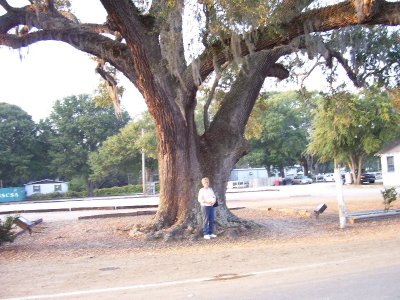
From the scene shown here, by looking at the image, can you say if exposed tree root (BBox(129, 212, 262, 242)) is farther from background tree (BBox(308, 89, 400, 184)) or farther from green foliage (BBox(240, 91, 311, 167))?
green foliage (BBox(240, 91, 311, 167))

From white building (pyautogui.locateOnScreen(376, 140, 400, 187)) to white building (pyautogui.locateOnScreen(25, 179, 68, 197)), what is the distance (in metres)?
36.0

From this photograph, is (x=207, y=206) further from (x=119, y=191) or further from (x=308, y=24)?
(x=119, y=191)

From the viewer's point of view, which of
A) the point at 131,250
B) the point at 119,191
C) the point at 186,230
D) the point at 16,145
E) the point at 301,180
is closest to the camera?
the point at 131,250

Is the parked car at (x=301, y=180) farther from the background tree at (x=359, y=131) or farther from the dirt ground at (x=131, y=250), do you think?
the dirt ground at (x=131, y=250)

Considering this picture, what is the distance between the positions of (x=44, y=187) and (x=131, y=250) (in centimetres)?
4879

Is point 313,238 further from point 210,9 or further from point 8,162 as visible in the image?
point 8,162

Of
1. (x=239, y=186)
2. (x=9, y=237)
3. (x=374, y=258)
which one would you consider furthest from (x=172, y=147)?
(x=239, y=186)

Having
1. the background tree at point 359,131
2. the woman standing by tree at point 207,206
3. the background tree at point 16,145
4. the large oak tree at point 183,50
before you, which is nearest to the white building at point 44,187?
the background tree at point 16,145

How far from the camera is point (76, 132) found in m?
59.3

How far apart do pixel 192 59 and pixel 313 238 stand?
5.56 metres

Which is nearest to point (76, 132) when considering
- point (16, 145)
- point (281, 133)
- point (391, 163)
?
point (16, 145)

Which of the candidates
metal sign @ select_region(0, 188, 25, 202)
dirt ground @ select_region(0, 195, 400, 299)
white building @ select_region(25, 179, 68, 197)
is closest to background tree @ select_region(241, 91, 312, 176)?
white building @ select_region(25, 179, 68, 197)

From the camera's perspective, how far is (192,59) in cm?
1202

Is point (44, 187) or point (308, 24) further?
point (44, 187)
